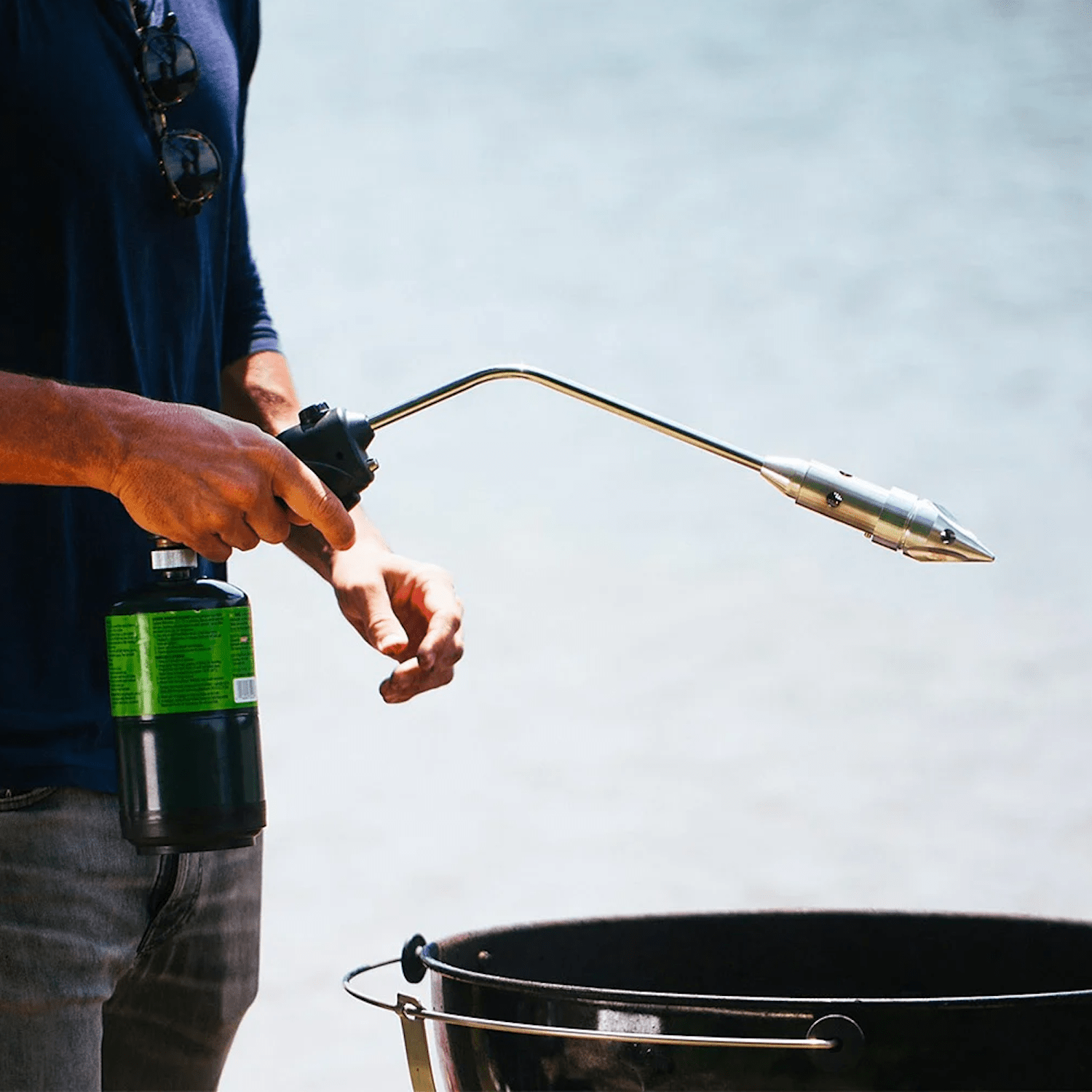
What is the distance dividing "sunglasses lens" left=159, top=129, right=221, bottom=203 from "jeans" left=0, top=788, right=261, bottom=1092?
42 cm

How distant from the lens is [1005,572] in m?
3.32

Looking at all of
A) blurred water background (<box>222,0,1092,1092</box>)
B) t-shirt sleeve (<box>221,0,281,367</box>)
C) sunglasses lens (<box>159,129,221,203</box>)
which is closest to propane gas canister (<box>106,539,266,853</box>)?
sunglasses lens (<box>159,129,221,203</box>)

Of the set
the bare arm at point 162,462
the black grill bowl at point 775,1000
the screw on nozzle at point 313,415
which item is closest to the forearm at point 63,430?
the bare arm at point 162,462

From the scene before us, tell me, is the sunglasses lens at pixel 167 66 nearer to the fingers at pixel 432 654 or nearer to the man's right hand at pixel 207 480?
the man's right hand at pixel 207 480

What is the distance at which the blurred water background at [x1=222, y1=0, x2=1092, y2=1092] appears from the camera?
9.92 ft

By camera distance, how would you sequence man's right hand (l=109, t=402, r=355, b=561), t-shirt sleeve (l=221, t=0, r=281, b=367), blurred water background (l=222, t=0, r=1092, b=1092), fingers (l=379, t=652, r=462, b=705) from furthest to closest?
blurred water background (l=222, t=0, r=1092, b=1092) → t-shirt sleeve (l=221, t=0, r=281, b=367) → fingers (l=379, t=652, r=462, b=705) → man's right hand (l=109, t=402, r=355, b=561)

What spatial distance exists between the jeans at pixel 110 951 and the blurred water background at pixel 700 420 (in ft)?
6.19

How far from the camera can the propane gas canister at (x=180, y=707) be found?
0.84m

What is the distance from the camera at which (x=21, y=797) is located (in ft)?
2.95

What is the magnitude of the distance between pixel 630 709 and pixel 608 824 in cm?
26

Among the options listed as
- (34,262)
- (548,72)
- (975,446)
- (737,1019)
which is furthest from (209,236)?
(975,446)

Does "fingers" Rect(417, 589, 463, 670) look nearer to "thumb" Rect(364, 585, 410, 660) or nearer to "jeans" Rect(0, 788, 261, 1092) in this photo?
"thumb" Rect(364, 585, 410, 660)

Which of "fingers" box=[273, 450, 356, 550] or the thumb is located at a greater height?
"fingers" box=[273, 450, 356, 550]

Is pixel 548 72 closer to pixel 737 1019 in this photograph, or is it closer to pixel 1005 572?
pixel 1005 572
